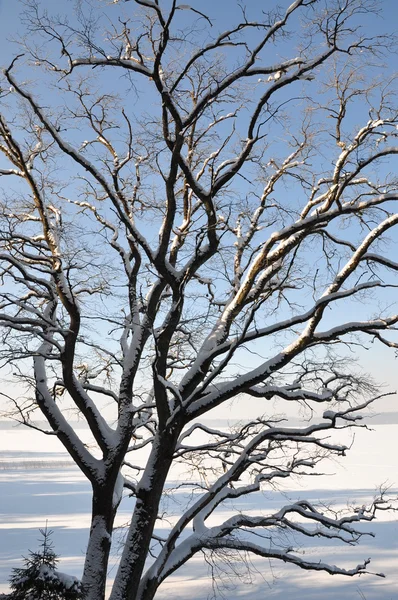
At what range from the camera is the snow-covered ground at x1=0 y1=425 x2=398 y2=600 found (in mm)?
13703

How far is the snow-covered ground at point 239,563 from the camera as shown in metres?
13.7

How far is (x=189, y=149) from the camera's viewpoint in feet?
30.0

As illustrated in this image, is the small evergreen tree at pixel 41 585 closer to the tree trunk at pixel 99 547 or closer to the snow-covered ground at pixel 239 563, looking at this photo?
the tree trunk at pixel 99 547

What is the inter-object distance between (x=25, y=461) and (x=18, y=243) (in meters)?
43.4

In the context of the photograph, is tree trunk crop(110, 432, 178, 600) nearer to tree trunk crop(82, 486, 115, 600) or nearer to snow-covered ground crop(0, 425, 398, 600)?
tree trunk crop(82, 486, 115, 600)

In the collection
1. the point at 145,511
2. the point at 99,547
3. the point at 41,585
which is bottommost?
the point at 41,585

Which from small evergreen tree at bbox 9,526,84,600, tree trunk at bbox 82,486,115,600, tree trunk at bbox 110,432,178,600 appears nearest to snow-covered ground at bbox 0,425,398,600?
tree trunk at bbox 110,432,178,600

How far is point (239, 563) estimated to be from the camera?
17125 mm

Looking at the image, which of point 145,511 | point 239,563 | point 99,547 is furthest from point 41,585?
point 239,563

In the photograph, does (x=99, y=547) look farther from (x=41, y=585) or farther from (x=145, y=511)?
(x=41, y=585)

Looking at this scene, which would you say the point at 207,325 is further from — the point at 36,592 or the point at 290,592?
the point at 290,592

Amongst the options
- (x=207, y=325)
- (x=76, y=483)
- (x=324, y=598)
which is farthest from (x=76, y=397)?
(x=76, y=483)

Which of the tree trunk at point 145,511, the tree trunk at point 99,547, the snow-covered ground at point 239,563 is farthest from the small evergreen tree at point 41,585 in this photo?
the snow-covered ground at point 239,563

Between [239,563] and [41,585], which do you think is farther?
[239,563]
